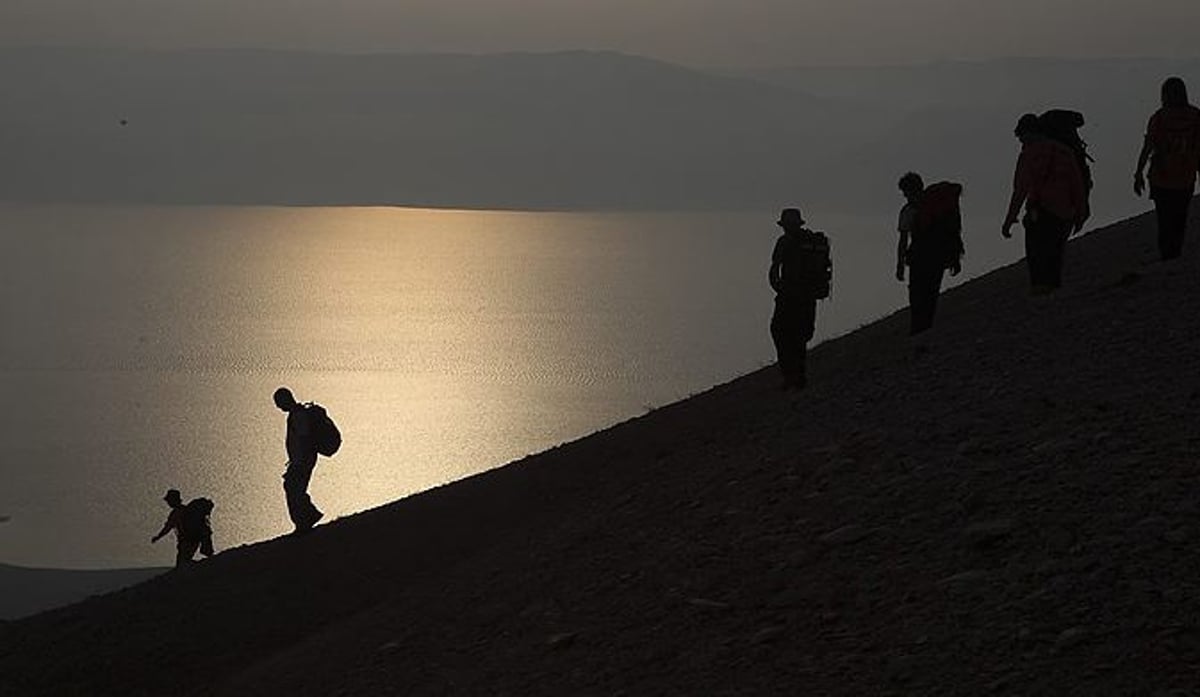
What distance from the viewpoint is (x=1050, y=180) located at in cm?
1437

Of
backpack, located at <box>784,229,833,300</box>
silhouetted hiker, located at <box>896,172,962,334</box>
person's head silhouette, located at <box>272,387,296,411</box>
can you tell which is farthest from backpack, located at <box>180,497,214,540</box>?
silhouetted hiker, located at <box>896,172,962,334</box>

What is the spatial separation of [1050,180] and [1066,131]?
0.60 meters

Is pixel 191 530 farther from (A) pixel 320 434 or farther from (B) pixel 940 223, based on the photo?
(B) pixel 940 223

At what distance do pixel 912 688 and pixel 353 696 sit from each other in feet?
13.6

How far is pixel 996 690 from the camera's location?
22.7 ft

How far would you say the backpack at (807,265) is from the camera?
45.3 feet

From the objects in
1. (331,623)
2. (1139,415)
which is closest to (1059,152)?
(1139,415)

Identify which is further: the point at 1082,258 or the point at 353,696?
the point at 1082,258

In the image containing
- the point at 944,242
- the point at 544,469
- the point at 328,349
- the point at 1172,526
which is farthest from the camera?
the point at 328,349

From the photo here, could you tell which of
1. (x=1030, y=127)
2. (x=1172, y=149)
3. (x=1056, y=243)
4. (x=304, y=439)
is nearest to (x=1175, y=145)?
(x=1172, y=149)

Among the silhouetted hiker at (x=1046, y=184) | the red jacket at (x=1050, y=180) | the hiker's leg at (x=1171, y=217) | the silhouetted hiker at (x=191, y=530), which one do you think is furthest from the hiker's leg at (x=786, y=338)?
the silhouetted hiker at (x=191, y=530)

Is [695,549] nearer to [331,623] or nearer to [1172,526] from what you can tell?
[1172,526]

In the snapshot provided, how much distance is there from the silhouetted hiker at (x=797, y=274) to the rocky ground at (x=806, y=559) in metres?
0.72

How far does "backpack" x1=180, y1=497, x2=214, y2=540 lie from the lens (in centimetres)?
1817
